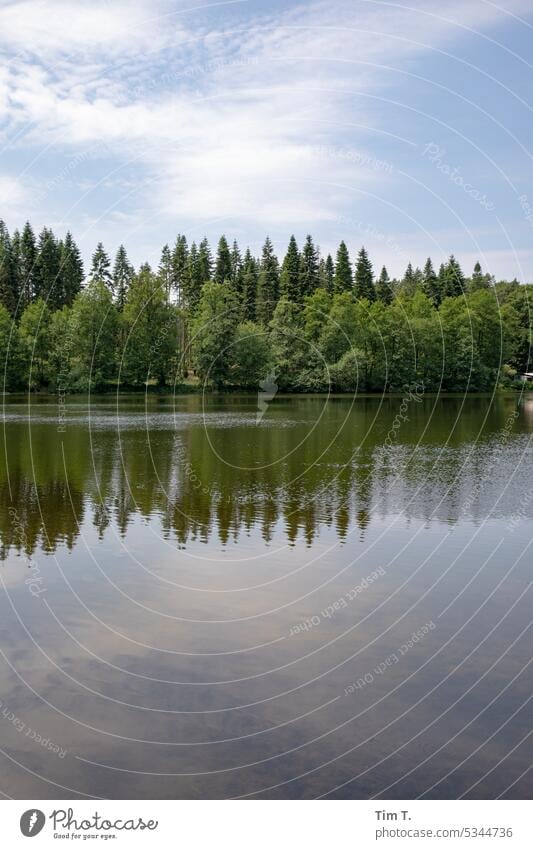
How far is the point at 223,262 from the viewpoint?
13375cm

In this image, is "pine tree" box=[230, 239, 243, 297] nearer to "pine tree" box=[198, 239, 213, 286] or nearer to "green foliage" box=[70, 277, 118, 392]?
"pine tree" box=[198, 239, 213, 286]

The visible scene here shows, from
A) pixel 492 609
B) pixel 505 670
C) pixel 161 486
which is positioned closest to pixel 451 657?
pixel 505 670

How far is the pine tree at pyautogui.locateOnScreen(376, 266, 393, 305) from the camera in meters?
132

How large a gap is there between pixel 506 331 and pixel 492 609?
395 ft

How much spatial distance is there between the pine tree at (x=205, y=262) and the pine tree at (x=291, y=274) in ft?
39.4

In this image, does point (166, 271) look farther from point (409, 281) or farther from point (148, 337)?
point (409, 281)

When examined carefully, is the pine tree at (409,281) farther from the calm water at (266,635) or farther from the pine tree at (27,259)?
the calm water at (266,635)

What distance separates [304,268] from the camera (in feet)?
434

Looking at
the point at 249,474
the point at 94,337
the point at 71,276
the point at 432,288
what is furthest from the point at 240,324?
the point at 249,474

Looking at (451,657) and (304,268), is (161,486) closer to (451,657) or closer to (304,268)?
(451,657)

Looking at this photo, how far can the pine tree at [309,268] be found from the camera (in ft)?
428

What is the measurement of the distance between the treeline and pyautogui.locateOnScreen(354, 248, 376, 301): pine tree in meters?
0.26

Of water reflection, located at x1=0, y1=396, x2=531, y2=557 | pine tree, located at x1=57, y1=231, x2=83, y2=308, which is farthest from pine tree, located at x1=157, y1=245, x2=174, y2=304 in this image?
water reflection, located at x1=0, y1=396, x2=531, y2=557

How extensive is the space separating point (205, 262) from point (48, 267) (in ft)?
A: 80.9
